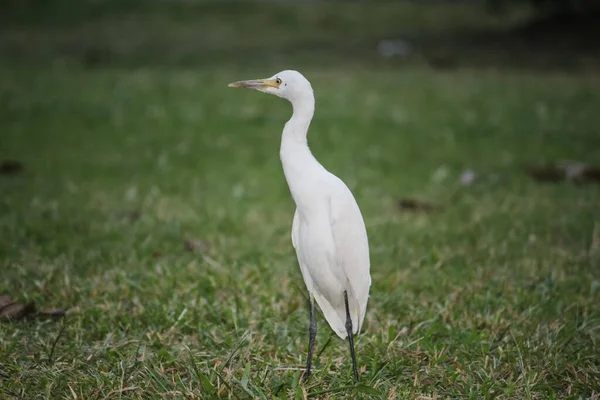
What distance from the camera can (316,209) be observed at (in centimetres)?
298

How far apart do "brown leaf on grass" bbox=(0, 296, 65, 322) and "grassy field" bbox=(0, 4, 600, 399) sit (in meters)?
0.05

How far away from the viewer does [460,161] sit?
7.59 metres

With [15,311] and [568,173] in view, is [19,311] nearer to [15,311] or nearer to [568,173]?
[15,311]

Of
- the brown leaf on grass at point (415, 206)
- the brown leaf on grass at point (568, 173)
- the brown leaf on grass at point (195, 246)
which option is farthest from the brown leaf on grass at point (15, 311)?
the brown leaf on grass at point (568, 173)

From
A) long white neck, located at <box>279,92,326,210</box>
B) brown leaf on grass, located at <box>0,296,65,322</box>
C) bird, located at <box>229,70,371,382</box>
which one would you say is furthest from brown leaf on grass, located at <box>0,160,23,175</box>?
long white neck, located at <box>279,92,326,210</box>

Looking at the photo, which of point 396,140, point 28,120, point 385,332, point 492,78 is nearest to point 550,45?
point 492,78

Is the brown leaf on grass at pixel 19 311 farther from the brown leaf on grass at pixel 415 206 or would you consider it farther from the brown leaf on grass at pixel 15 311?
the brown leaf on grass at pixel 415 206

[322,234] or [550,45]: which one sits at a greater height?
[322,234]

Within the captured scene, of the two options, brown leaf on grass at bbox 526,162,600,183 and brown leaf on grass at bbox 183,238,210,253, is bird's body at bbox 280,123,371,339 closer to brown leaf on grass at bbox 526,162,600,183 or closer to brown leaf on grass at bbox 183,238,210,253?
brown leaf on grass at bbox 183,238,210,253

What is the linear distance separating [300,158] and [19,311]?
1.65 metres

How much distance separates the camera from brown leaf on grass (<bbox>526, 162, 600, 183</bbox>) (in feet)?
22.2

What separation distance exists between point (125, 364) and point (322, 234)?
100 cm

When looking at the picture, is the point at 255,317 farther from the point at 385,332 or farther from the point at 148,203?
the point at 148,203

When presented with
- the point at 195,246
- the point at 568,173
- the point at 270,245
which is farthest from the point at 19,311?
the point at 568,173
